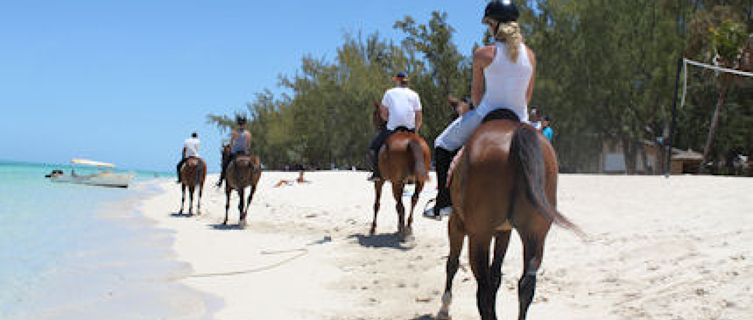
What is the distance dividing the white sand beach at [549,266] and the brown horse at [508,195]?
1586 mm

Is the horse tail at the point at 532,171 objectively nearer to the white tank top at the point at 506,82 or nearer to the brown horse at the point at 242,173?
the white tank top at the point at 506,82

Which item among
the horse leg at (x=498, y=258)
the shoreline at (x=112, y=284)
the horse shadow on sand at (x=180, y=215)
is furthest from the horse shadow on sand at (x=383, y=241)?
the horse shadow on sand at (x=180, y=215)

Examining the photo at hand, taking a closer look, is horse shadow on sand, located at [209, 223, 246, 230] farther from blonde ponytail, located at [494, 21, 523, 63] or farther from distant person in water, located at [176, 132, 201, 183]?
A: blonde ponytail, located at [494, 21, 523, 63]

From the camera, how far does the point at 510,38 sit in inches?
168

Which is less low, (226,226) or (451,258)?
(451,258)

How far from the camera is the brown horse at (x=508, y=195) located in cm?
362

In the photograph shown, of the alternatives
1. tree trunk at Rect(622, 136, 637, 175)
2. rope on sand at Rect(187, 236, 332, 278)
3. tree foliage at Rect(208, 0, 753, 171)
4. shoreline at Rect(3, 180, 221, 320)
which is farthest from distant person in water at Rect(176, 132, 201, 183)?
tree trunk at Rect(622, 136, 637, 175)

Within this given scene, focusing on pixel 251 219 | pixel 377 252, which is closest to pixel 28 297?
pixel 377 252

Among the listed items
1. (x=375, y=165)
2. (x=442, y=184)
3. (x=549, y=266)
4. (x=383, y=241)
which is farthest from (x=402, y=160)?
(x=442, y=184)

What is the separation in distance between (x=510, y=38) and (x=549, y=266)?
3331 mm

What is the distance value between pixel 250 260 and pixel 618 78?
30.9 meters

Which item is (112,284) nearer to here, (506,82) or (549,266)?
(549,266)

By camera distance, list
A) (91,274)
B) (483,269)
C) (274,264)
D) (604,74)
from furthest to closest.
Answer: (604,74), (274,264), (91,274), (483,269)

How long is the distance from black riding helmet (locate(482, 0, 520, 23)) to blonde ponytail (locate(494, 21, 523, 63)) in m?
0.08
